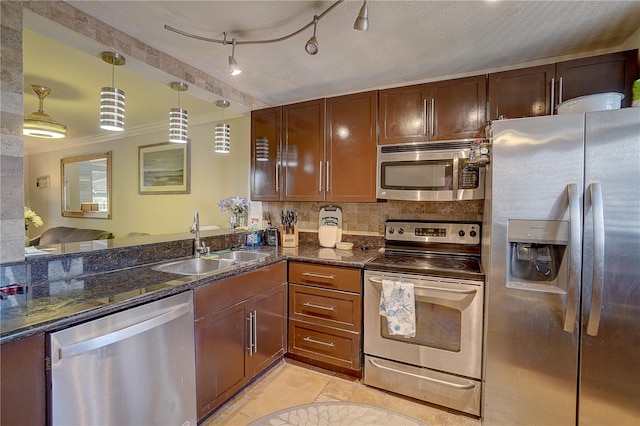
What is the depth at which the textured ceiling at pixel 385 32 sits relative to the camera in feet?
5.21

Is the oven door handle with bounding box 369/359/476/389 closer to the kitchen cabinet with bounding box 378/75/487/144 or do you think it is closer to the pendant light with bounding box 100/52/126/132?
the kitchen cabinet with bounding box 378/75/487/144

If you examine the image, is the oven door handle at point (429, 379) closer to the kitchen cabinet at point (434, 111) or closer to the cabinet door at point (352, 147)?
the cabinet door at point (352, 147)

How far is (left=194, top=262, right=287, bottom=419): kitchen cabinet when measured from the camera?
1652mm

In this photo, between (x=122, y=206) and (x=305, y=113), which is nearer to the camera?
(x=305, y=113)

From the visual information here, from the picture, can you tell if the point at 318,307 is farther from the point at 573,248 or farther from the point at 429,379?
the point at 573,248

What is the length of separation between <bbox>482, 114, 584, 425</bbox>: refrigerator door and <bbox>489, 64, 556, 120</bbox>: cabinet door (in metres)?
0.52

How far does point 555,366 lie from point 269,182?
2.44 meters

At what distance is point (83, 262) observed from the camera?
167 centimetres

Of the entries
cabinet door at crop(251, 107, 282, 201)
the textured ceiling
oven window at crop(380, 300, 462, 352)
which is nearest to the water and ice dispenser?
oven window at crop(380, 300, 462, 352)

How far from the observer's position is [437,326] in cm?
190

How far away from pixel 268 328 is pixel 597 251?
197 cm

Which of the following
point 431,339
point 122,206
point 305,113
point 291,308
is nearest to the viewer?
point 431,339

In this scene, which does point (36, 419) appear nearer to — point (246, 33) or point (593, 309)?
point (246, 33)

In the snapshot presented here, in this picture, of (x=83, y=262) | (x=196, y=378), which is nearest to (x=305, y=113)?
(x=83, y=262)
